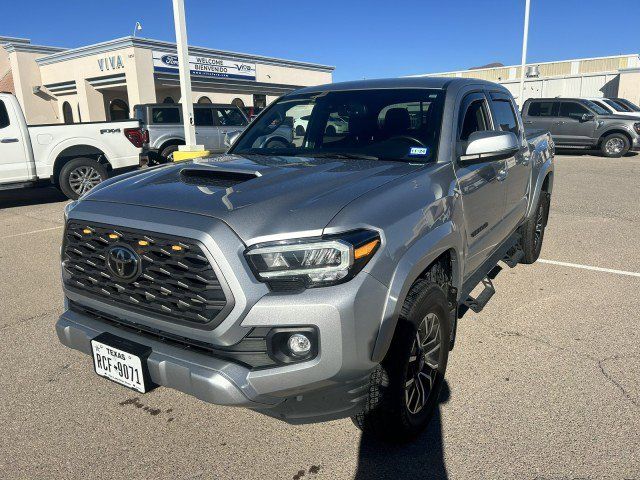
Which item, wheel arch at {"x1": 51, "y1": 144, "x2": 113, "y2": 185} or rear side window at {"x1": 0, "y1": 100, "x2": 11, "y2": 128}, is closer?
rear side window at {"x1": 0, "y1": 100, "x2": 11, "y2": 128}

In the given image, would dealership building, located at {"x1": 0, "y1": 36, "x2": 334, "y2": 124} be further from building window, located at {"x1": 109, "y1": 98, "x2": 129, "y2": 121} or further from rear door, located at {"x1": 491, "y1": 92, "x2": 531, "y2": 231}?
rear door, located at {"x1": 491, "y1": 92, "x2": 531, "y2": 231}

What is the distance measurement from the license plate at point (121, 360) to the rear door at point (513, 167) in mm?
2992

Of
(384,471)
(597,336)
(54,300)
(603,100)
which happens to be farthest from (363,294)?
(603,100)

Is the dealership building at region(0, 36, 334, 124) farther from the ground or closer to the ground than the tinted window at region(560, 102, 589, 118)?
farther from the ground

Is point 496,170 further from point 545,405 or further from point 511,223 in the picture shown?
point 545,405

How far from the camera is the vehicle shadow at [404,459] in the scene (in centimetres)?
237

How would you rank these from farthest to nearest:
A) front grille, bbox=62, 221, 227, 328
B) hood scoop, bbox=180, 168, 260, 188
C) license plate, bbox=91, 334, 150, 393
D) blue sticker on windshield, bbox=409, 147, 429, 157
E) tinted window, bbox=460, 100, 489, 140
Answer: tinted window, bbox=460, 100, 489, 140 < blue sticker on windshield, bbox=409, 147, 429, 157 < hood scoop, bbox=180, 168, 260, 188 < license plate, bbox=91, 334, 150, 393 < front grille, bbox=62, 221, 227, 328

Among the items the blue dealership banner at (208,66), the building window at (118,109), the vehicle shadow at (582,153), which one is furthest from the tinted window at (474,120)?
the building window at (118,109)

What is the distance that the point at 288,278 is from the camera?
6.60ft

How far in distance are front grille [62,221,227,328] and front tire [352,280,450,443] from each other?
80 centimetres

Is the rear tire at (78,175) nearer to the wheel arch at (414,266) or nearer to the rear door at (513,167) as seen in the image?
the rear door at (513,167)

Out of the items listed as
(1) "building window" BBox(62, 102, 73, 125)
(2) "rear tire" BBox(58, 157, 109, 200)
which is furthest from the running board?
(1) "building window" BBox(62, 102, 73, 125)

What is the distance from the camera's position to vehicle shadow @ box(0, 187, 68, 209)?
995 cm

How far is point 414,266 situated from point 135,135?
9.37m
